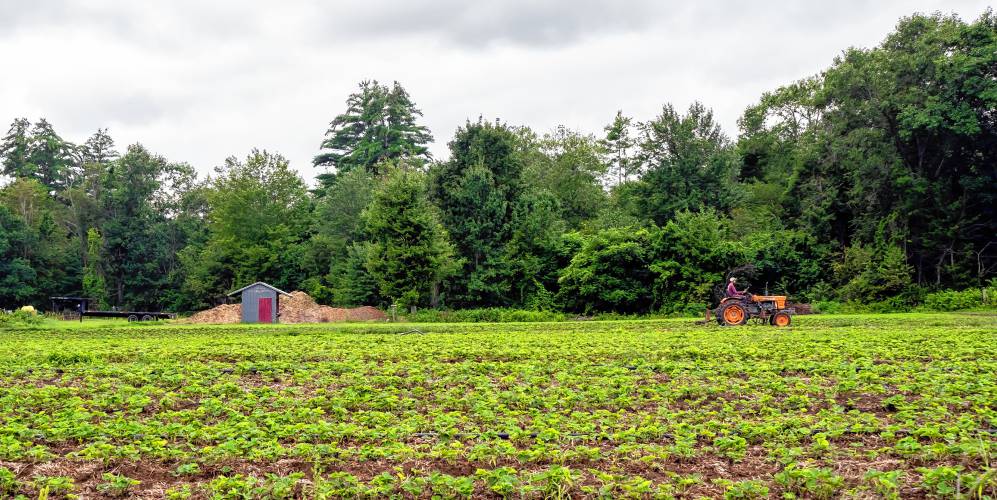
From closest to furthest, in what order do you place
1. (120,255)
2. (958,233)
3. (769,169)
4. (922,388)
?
(922,388), (958,233), (769,169), (120,255)

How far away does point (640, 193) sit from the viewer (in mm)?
50656

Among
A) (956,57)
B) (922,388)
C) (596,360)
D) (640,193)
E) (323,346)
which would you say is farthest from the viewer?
(640,193)

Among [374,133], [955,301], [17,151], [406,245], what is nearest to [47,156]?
[17,151]

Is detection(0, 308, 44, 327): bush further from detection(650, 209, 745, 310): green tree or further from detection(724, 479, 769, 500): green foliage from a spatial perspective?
detection(724, 479, 769, 500): green foliage

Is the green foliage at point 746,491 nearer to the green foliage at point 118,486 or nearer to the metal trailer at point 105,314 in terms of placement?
the green foliage at point 118,486

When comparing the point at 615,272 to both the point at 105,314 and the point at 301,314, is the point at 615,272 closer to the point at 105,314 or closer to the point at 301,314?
the point at 301,314

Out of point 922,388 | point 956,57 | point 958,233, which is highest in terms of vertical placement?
point 956,57

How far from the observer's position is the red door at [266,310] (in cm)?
4169

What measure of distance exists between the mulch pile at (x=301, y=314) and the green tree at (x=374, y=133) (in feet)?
89.5

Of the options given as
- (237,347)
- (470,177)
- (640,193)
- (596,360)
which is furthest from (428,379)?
(640,193)

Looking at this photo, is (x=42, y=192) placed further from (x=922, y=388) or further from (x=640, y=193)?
(x=922, y=388)

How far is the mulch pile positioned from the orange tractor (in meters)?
20.9

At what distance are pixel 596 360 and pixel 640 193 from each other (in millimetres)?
37957

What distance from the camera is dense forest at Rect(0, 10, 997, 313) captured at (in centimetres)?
3734
